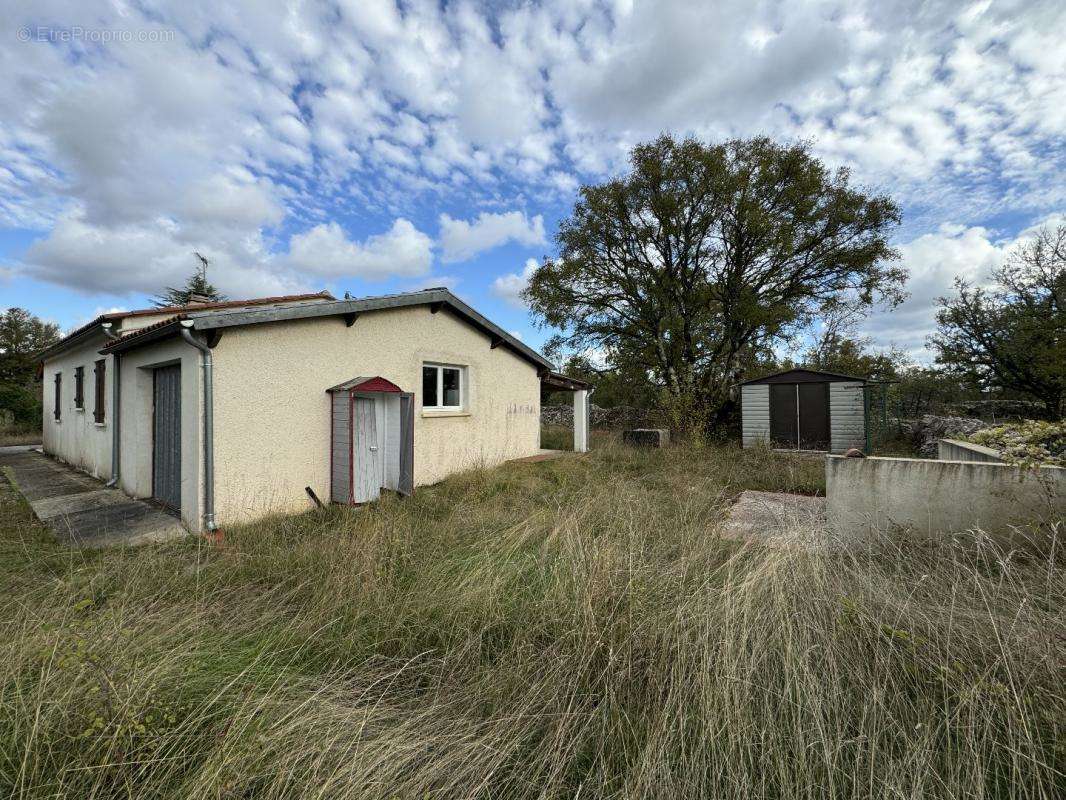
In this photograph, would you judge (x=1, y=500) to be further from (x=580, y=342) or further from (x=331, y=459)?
(x=580, y=342)

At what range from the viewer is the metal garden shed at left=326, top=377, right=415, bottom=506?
685 centimetres

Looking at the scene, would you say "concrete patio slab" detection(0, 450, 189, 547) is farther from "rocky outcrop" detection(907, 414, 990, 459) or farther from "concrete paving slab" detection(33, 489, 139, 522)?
"rocky outcrop" detection(907, 414, 990, 459)

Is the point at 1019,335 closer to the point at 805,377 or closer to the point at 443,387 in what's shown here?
the point at 805,377

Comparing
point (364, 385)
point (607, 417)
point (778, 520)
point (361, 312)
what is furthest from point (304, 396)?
point (607, 417)

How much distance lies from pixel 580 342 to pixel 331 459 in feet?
41.2

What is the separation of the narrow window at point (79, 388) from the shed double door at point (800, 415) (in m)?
17.8

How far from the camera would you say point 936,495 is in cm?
472

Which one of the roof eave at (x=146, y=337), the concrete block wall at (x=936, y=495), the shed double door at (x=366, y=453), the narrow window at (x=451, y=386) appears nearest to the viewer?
the concrete block wall at (x=936, y=495)

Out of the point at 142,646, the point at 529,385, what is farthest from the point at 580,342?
the point at 142,646

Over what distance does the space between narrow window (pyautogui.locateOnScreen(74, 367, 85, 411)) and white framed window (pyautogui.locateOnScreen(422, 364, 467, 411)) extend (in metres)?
7.15

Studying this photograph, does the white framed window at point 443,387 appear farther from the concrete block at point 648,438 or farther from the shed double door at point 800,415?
the shed double door at point 800,415

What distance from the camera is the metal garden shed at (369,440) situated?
6.85 metres

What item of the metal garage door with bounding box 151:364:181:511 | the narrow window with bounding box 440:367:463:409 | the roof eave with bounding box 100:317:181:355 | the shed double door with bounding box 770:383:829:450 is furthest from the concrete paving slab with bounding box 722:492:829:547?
the metal garage door with bounding box 151:364:181:511

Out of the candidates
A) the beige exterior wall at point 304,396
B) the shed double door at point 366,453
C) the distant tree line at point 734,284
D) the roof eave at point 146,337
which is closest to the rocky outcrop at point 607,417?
the distant tree line at point 734,284
